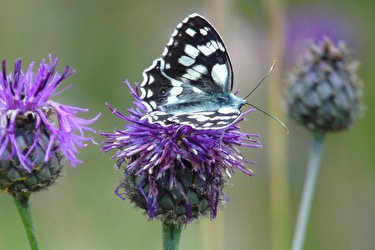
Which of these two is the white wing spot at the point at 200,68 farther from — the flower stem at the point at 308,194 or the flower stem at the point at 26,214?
the flower stem at the point at 308,194

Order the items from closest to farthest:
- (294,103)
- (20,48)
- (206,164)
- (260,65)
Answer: (206,164)
(294,103)
(260,65)
(20,48)

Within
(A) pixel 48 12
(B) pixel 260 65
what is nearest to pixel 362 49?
(B) pixel 260 65

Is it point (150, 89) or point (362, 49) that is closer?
point (150, 89)

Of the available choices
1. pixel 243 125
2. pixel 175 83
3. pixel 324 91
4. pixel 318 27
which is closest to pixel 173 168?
pixel 175 83

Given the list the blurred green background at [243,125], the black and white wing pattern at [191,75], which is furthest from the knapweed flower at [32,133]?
the blurred green background at [243,125]

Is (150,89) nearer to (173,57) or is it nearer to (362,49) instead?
(173,57)

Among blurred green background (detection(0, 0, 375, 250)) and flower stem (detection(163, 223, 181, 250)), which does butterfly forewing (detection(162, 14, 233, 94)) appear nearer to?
flower stem (detection(163, 223, 181, 250))

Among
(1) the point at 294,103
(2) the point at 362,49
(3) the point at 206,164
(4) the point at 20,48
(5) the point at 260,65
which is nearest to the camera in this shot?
(3) the point at 206,164
